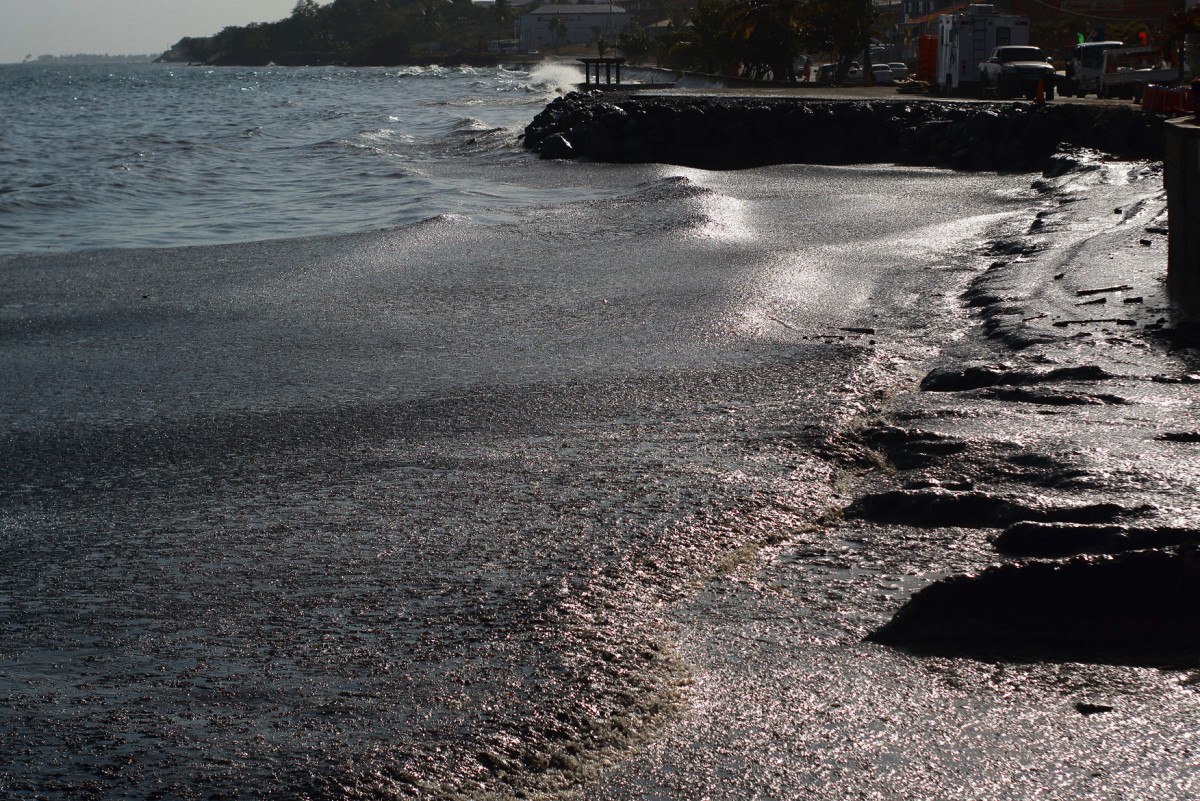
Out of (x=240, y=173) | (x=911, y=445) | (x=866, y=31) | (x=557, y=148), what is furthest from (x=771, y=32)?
(x=911, y=445)

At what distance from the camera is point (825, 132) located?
2452 cm

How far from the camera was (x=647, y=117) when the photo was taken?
84.9ft

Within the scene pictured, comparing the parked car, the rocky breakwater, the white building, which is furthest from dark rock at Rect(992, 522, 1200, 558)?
the white building

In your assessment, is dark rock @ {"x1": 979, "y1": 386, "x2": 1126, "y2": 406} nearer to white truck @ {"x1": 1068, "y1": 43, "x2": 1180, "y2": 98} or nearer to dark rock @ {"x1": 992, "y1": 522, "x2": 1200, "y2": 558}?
dark rock @ {"x1": 992, "y1": 522, "x2": 1200, "y2": 558}

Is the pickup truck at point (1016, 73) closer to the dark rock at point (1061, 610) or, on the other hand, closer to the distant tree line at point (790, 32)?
the distant tree line at point (790, 32)

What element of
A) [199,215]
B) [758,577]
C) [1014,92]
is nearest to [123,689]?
[758,577]

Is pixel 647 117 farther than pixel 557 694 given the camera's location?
Yes

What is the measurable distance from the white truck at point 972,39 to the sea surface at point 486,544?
67.6 feet

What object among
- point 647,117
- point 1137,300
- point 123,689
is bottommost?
point 123,689

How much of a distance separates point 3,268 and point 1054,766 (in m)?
12.2

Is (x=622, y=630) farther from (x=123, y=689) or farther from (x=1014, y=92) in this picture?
(x=1014, y=92)

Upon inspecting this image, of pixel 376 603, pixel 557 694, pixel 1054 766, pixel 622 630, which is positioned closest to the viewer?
pixel 1054 766

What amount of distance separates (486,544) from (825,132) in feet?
69.9

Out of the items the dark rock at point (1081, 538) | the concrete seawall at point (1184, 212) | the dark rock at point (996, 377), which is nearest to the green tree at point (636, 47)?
the concrete seawall at point (1184, 212)
